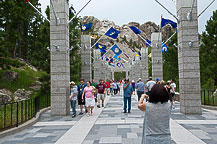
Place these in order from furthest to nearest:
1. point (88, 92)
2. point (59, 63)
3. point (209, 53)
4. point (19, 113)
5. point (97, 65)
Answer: point (97, 65) < point (209, 53) < point (59, 63) < point (19, 113) < point (88, 92)

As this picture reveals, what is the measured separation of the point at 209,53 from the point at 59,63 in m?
18.5

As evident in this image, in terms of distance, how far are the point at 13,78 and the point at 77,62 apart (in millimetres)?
7702

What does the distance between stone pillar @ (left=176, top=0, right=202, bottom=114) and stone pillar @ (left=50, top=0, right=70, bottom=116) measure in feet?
20.5

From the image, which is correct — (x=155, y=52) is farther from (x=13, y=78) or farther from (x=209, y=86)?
(x=13, y=78)

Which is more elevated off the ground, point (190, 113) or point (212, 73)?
point (212, 73)

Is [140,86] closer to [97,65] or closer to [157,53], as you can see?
[157,53]

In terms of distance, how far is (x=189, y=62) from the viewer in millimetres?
12555

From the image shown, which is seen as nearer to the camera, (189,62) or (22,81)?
(189,62)

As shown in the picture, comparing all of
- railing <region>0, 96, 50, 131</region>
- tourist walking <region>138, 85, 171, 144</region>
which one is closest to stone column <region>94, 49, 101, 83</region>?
railing <region>0, 96, 50, 131</region>

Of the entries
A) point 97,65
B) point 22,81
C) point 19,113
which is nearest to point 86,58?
point 97,65

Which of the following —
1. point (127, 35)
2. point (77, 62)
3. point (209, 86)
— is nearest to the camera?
point (209, 86)

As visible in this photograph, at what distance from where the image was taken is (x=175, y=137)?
23.8ft

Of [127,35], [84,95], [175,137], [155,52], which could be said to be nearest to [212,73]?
[155,52]

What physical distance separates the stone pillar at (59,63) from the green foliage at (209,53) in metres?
16.5
